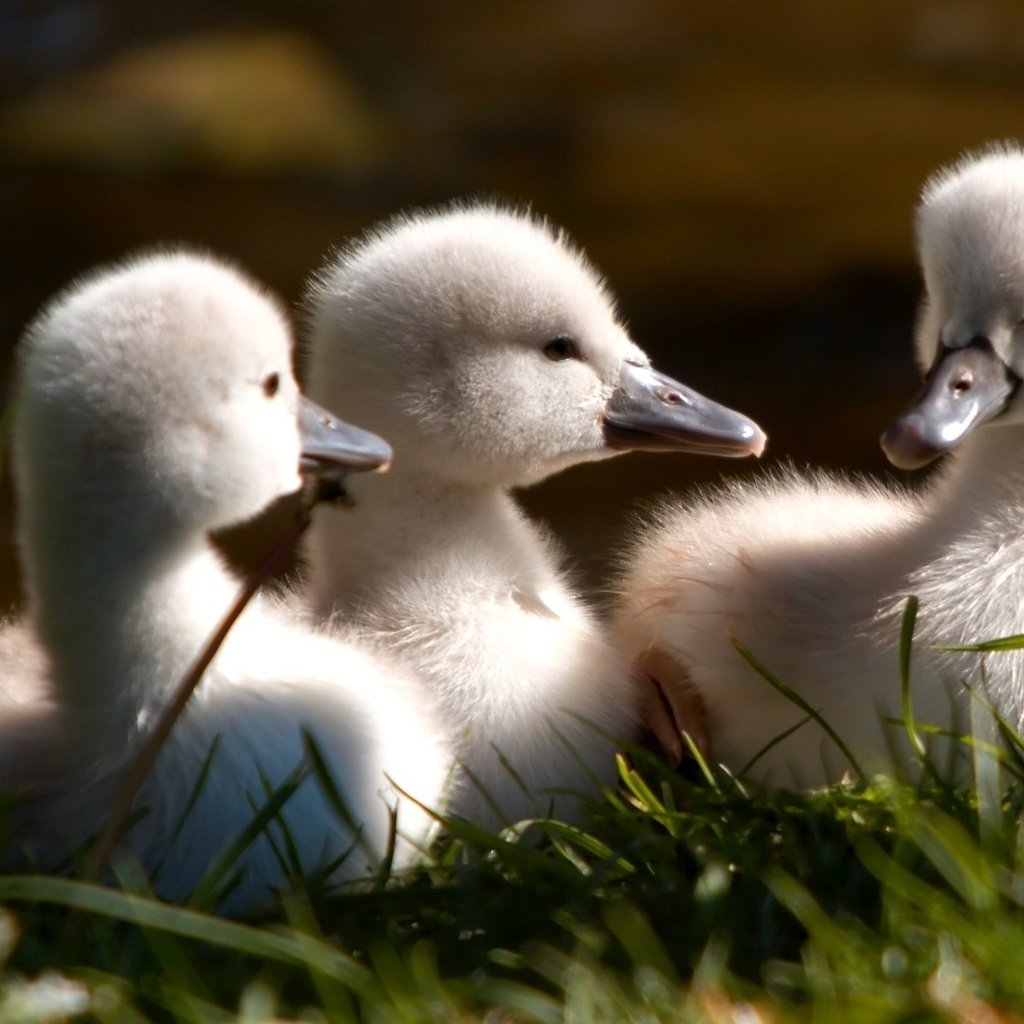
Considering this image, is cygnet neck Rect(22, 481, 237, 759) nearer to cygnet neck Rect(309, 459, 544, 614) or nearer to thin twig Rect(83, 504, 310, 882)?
thin twig Rect(83, 504, 310, 882)

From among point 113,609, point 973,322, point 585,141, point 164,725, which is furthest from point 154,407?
point 585,141

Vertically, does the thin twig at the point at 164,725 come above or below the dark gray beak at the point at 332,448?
below

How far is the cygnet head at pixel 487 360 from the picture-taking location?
3.27 meters

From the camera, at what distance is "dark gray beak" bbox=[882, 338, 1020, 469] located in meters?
2.99

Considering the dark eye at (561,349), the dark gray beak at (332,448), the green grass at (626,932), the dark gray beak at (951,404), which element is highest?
the dark gray beak at (951,404)

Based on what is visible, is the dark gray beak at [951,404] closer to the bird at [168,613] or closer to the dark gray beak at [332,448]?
the dark gray beak at [332,448]

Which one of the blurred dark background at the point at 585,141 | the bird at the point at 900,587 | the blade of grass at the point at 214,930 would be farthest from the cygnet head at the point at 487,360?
the blurred dark background at the point at 585,141

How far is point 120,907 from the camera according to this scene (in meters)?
2.12

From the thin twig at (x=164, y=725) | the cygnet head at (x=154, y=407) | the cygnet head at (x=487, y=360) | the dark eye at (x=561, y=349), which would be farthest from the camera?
the dark eye at (x=561, y=349)

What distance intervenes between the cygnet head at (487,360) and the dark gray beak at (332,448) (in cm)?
35

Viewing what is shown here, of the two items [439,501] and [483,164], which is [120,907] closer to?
[439,501]

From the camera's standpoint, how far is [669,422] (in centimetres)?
343

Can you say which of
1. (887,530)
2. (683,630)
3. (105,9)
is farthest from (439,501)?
(105,9)

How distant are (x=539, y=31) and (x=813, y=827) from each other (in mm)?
6147
